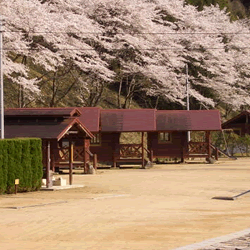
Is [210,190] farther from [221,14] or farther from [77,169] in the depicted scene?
[221,14]

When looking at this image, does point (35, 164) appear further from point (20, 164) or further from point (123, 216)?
point (123, 216)

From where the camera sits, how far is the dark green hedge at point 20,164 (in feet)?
94.3

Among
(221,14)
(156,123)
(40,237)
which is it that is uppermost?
(221,14)

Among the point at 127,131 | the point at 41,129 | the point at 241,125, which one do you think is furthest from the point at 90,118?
the point at 241,125

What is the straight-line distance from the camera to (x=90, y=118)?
1983 inches

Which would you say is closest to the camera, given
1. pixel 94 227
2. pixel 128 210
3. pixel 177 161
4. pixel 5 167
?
pixel 94 227

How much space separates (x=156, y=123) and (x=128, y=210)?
3342cm

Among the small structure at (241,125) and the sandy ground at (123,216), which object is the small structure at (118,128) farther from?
the small structure at (241,125)

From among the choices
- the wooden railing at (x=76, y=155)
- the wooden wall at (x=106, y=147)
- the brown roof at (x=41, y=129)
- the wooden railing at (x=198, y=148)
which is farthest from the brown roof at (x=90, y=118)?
the brown roof at (x=41, y=129)

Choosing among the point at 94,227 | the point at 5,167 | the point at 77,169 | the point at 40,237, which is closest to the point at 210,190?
the point at 5,167

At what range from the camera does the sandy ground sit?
15125mm

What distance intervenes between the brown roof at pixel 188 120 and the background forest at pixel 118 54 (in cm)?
652

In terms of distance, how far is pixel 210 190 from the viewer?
97.7 ft

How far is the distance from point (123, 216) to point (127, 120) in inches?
1290
